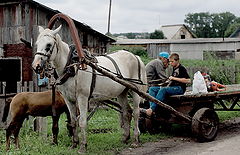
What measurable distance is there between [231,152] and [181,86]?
2.31 metres

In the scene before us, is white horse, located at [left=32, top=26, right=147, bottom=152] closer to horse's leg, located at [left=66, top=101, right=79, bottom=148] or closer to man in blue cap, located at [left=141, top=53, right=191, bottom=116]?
horse's leg, located at [left=66, top=101, right=79, bottom=148]

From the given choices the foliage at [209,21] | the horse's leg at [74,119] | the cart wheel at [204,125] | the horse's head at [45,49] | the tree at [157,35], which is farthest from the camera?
the foliage at [209,21]

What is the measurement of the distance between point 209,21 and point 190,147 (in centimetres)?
10662

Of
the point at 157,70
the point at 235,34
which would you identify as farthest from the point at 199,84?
the point at 235,34

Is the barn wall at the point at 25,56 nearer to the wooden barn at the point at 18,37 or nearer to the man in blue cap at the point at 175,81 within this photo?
the wooden barn at the point at 18,37

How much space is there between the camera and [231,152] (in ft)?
25.2

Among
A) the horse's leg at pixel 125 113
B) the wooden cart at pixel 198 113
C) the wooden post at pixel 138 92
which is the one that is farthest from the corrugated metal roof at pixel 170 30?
the wooden post at pixel 138 92

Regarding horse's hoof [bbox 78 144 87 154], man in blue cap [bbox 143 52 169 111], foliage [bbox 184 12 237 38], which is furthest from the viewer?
foliage [bbox 184 12 237 38]

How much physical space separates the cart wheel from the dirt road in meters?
0.17

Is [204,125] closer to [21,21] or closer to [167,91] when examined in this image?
[167,91]

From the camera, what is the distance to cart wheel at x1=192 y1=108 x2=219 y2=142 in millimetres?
8977

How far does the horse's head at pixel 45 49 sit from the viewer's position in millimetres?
7188

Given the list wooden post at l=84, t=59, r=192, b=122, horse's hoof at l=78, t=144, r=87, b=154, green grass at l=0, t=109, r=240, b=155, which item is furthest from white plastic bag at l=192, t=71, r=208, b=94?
horse's hoof at l=78, t=144, r=87, b=154

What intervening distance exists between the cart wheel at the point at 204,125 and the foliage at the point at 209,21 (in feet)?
302
